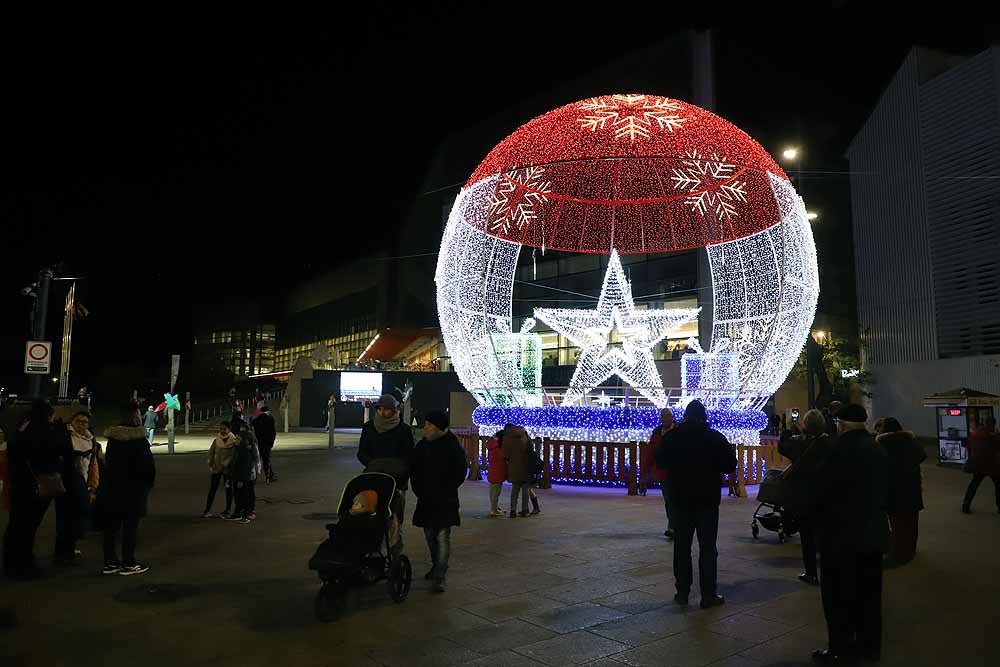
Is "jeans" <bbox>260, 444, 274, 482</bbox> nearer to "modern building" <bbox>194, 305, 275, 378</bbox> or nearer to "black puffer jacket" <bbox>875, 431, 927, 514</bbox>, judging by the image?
"black puffer jacket" <bbox>875, 431, 927, 514</bbox>

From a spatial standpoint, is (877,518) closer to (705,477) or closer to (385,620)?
(705,477)

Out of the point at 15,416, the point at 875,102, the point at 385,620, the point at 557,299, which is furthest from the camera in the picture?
the point at 557,299

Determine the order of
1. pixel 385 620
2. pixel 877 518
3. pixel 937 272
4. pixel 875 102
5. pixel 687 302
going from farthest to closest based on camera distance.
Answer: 1. pixel 687 302
2. pixel 875 102
3. pixel 937 272
4. pixel 385 620
5. pixel 877 518

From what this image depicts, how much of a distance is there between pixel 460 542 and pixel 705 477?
10.8ft

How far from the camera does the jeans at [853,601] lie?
4176mm

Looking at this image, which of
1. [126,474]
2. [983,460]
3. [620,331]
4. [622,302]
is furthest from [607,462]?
[126,474]

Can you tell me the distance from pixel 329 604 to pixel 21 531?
3111 mm

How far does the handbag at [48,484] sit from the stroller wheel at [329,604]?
114 inches

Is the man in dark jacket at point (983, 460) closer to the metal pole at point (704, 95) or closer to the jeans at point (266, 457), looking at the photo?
the jeans at point (266, 457)

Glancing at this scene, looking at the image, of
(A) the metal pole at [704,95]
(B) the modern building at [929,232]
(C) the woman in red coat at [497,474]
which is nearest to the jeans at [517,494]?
(C) the woman in red coat at [497,474]

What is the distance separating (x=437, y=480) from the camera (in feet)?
18.6

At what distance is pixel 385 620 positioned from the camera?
4.88 m

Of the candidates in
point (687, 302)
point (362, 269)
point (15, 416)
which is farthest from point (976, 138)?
point (362, 269)

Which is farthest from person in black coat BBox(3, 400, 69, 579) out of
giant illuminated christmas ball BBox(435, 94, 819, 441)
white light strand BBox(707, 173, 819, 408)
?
white light strand BBox(707, 173, 819, 408)
